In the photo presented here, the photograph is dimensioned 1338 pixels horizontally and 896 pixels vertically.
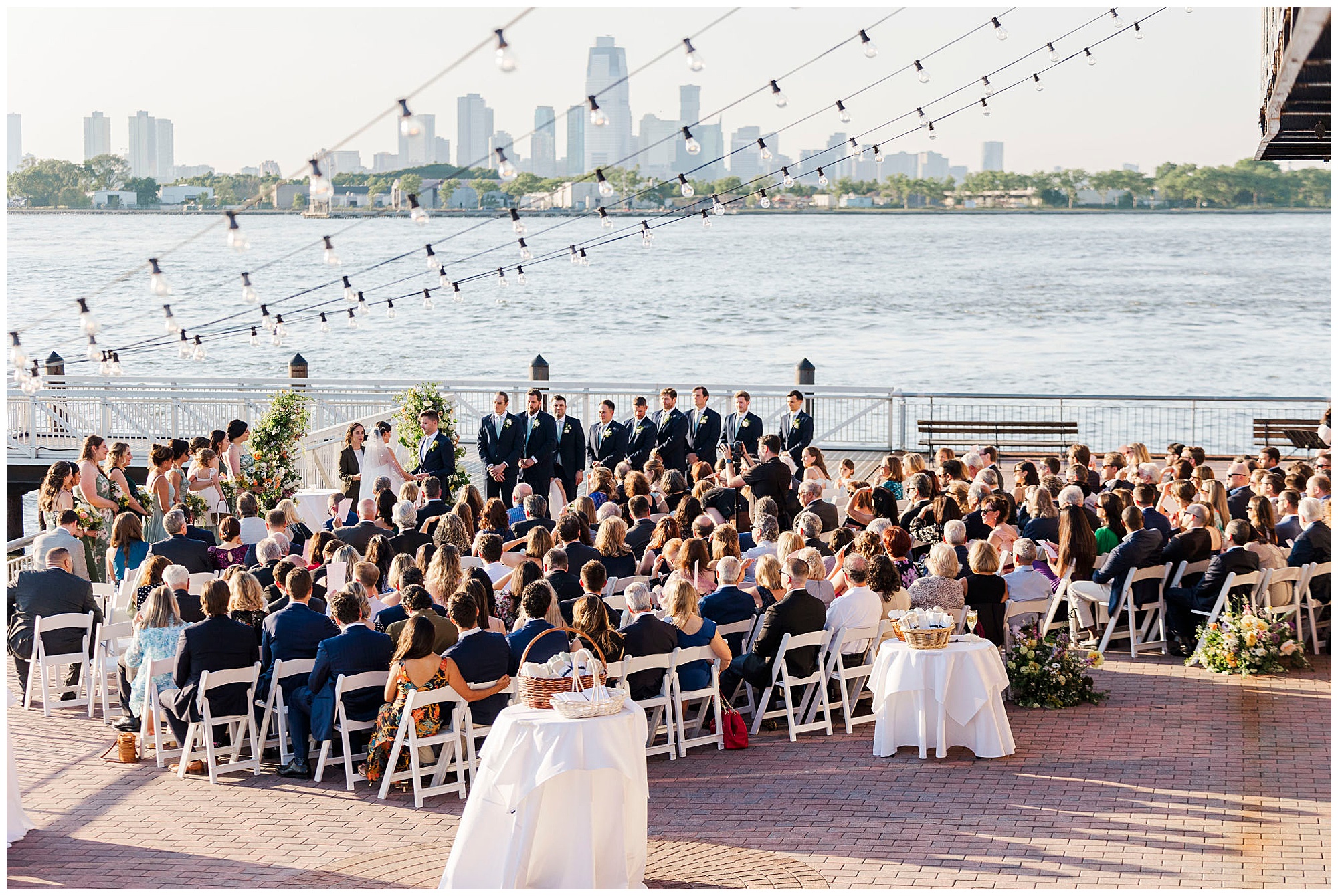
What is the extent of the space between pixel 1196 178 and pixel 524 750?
132 m

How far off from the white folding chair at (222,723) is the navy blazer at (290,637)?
0.08 meters

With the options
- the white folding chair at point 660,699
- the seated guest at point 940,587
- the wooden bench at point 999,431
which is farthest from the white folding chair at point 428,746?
the wooden bench at point 999,431

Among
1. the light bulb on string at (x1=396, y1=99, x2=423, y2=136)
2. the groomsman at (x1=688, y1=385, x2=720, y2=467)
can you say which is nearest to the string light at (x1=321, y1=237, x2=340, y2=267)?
the light bulb on string at (x1=396, y1=99, x2=423, y2=136)

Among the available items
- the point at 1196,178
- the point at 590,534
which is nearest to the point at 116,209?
the point at 590,534

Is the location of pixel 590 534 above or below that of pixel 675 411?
below

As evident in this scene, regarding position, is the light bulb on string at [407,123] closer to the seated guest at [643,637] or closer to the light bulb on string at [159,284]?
the light bulb on string at [159,284]

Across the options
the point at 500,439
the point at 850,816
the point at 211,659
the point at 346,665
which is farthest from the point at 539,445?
the point at 850,816

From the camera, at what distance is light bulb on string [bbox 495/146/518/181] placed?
9.22 metres

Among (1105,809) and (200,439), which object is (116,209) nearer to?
(200,439)

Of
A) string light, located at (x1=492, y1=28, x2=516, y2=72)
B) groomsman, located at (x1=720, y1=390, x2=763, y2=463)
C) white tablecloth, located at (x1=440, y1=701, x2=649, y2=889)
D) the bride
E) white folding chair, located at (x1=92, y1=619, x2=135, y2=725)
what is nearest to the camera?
white tablecloth, located at (x1=440, y1=701, x2=649, y2=889)

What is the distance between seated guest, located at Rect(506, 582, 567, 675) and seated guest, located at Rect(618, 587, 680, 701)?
559 mm

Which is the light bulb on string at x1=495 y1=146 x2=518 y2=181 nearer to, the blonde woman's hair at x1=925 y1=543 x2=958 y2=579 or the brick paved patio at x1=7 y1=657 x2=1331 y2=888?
the brick paved patio at x1=7 y1=657 x2=1331 y2=888

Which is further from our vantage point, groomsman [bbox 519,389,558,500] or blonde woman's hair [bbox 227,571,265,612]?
groomsman [bbox 519,389,558,500]

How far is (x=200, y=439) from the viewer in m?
16.0
